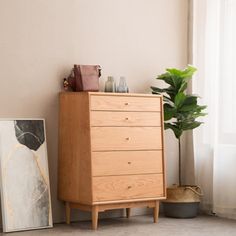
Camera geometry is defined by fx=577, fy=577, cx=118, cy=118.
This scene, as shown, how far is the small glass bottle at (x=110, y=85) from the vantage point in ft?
14.7

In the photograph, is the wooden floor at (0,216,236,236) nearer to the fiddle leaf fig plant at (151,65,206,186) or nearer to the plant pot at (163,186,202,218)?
the plant pot at (163,186,202,218)

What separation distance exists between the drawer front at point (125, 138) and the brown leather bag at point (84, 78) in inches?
13.9

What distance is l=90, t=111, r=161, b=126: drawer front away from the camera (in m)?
4.23

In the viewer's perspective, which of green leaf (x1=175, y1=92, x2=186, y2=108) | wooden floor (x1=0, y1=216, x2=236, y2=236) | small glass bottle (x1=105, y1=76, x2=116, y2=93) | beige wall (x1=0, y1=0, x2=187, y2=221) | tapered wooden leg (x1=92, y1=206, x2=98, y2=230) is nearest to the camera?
wooden floor (x1=0, y1=216, x2=236, y2=236)

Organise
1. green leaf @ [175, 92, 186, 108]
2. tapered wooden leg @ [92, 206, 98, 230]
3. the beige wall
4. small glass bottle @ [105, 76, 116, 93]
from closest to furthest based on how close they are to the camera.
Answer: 1. tapered wooden leg @ [92, 206, 98, 230]
2. the beige wall
3. small glass bottle @ [105, 76, 116, 93]
4. green leaf @ [175, 92, 186, 108]

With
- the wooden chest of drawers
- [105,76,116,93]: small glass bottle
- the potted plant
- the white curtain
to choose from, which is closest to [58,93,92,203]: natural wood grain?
the wooden chest of drawers

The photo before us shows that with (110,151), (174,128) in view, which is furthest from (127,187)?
(174,128)

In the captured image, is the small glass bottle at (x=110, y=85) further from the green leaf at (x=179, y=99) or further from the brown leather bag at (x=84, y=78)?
the green leaf at (x=179, y=99)

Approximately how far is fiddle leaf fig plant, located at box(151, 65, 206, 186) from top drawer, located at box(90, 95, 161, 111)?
240mm

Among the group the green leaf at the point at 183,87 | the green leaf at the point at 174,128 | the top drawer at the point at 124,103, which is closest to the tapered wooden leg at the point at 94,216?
the top drawer at the point at 124,103

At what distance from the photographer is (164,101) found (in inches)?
193

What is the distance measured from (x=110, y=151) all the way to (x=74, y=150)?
273 mm

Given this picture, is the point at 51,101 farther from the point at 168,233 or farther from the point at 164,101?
the point at 168,233

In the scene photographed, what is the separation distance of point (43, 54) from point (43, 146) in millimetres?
707
